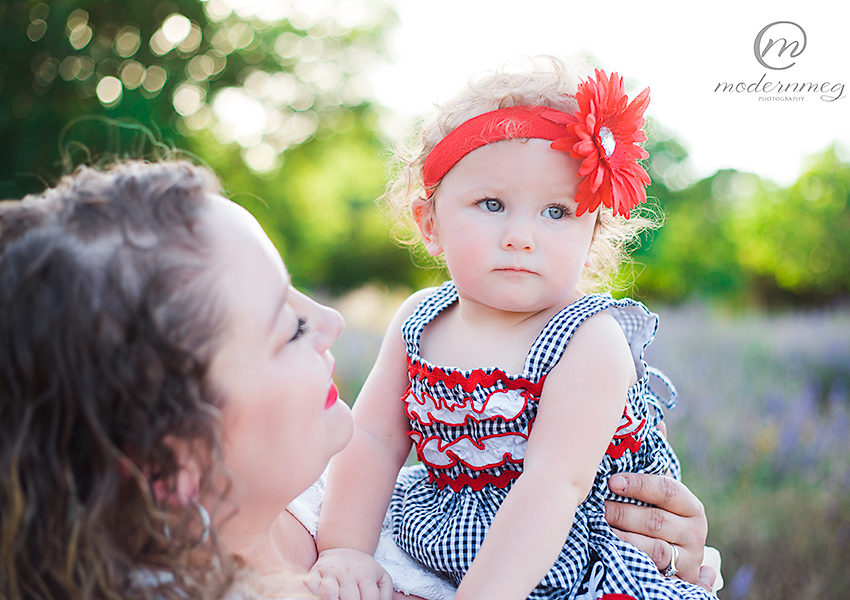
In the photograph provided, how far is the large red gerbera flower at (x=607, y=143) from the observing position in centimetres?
152

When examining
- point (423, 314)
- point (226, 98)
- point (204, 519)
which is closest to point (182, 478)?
point (204, 519)

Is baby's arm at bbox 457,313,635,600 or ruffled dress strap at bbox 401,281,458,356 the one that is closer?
baby's arm at bbox 457,313,635,600

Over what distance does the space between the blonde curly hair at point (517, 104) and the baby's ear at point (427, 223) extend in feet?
0.07

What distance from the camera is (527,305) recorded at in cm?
155

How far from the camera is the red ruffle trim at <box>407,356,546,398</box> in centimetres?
147

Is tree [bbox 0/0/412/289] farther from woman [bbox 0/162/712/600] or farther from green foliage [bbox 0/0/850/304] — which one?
woman [bbox 0/162/712/600]

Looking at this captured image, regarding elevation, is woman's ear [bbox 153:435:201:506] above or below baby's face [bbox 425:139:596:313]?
below

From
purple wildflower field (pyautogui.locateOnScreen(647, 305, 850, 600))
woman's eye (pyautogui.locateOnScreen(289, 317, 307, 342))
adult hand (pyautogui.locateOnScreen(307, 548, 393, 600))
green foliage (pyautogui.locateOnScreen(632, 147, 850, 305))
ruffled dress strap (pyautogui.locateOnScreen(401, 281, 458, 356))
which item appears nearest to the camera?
woman's eye (pyautogui.locateOnScreen(289, 317, 307, 342))

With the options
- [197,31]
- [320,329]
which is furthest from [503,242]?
[197,31]

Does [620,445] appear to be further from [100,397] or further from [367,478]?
[100,397]

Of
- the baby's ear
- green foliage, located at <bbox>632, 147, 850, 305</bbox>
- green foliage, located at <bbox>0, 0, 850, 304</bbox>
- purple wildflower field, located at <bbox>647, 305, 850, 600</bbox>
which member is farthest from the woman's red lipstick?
green foliage, located at <bbox>632, 147, 850, 305</bbox>

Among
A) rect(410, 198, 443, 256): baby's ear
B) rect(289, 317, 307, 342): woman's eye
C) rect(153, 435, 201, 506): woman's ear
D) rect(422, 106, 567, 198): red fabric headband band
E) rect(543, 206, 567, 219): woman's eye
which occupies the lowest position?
rect(153, 435, 201, 506): woman's ear

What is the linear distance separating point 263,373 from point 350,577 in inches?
22.4

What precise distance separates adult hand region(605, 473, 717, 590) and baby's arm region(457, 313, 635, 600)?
29 cm
